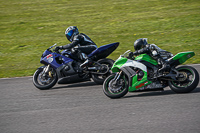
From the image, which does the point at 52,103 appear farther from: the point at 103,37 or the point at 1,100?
the point at 103,37

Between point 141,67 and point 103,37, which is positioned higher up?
point 103,37

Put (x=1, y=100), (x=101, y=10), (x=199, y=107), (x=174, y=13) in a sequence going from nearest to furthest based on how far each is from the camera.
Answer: (x=199, y=107)
(x=1, y=100)
(x=174, y=13)
(x=101, y=10)

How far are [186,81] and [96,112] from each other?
2247 mm

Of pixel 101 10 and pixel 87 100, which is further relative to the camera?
pixel 101 10

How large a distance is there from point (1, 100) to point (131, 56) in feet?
11.5

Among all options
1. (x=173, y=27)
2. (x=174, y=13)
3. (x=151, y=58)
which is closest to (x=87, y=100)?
(x=151, y=58)

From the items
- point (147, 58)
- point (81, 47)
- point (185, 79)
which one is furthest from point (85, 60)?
point (185, 79)

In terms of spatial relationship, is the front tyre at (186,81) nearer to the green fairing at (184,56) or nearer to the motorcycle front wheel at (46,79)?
the green fairing at (184,56)

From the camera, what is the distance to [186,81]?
22.8 feet

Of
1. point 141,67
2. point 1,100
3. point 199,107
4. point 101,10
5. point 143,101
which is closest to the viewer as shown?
point 199,107

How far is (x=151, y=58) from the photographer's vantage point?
732 centimetres

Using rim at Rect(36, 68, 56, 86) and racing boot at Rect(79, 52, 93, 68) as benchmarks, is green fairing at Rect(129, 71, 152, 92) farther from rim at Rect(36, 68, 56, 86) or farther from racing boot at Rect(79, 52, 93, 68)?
rim at Rect(36, 68, 56, 86)

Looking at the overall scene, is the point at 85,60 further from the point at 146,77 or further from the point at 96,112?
the point at 96,112

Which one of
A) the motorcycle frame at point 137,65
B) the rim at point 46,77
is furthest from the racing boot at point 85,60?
the motorcycle frame at point 137,65
